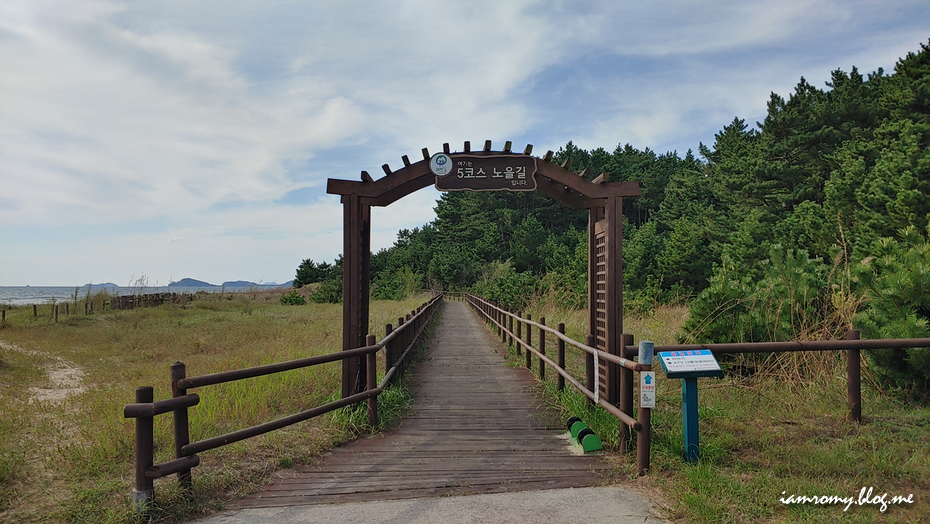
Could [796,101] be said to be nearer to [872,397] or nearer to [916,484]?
[872,397]

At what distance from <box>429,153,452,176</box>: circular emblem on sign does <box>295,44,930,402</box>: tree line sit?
155 cm

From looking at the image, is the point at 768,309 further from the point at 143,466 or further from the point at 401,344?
the point at 143,466

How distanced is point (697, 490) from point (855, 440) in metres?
1.96

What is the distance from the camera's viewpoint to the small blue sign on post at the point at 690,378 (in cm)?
432

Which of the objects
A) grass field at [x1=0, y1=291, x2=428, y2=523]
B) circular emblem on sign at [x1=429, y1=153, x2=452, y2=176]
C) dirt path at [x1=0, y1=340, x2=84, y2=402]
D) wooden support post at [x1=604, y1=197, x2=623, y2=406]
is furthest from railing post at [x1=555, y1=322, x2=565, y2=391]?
dirt path at [x1=0, y1=340, x2=84, y2=402]

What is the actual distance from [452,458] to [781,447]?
2.85 meters

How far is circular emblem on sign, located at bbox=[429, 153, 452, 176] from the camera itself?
645 cm

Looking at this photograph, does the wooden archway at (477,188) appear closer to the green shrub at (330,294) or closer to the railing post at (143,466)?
the railing post at (143,466)

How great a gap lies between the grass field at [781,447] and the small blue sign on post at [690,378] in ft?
0.46

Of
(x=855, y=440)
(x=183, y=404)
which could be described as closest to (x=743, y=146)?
(x=855, y=440)

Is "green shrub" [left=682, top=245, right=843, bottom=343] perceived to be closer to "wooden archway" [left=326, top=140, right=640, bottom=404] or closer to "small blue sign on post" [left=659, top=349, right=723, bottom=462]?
"wooden archway" [left=326, top=140, right=640, bottom=404]

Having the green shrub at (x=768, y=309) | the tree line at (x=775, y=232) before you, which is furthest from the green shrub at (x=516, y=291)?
the green shrub at (x=768, y=309)

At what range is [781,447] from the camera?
467cm

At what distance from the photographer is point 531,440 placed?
18.0 feet
